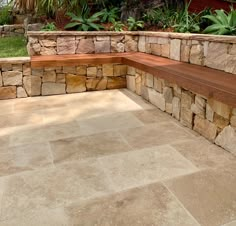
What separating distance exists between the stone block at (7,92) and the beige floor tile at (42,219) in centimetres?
253

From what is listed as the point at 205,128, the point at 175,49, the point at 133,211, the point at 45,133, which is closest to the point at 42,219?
the point at 133,211

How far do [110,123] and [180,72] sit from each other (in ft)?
2.81

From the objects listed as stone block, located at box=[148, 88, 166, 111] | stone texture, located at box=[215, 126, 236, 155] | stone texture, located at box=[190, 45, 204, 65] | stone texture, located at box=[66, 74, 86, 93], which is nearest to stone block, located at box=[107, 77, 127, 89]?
stone texture, located at box=[66, 74, 86, 93]

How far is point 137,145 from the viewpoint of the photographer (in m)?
2.25

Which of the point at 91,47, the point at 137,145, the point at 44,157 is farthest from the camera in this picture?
the point at 91,47

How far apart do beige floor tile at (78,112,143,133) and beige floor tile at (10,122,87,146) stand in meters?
0.10

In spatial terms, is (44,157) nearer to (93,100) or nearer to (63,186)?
(63,186)

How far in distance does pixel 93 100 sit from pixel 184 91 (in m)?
1.32

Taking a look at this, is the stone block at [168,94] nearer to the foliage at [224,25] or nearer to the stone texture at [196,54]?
the stone texture at [196,54]

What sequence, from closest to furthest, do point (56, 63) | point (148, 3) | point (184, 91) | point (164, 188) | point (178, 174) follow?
point (164, 188)
point (178, 174)
point (184, 91)
point (56, 63)
point (148, 3)

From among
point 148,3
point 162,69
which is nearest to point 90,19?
point 148,3

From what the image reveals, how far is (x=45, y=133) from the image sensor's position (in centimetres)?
253

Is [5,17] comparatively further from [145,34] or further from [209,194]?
[209,194]

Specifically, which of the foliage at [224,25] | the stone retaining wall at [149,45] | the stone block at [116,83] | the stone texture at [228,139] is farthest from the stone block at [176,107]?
the stone block at [116,83]
